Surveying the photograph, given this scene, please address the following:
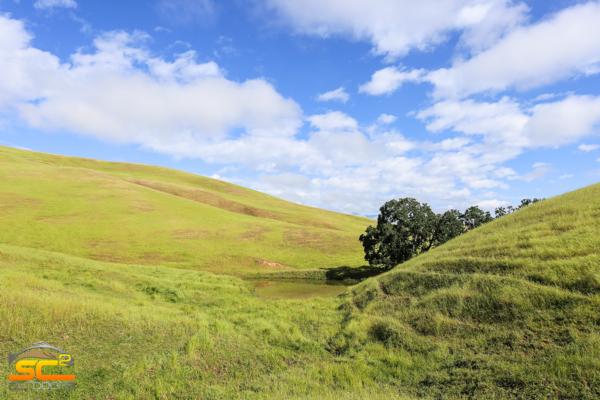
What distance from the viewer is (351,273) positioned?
64438 millimetres

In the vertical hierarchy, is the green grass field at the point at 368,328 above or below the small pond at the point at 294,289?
above

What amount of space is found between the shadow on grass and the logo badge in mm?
50485

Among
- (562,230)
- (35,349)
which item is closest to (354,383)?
(35,349)

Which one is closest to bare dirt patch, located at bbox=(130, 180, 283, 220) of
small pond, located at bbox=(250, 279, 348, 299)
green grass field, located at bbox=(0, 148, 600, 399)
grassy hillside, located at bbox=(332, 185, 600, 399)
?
small pond, located at bbox=(250, 279, 348, 299)

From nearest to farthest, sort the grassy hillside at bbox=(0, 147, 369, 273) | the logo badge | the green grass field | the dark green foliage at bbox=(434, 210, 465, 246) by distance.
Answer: the logo badge < the green grass field < the grassy hillside at bbox=(0, 147, 369, 273) < the dark green foliage at bbox=(434, 210, 465, 246)

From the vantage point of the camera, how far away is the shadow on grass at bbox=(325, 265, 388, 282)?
62009 mm

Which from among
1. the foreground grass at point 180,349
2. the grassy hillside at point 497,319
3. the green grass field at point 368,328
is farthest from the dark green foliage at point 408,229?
the foreground grass at point 180,349

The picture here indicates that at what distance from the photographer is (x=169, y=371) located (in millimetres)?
14023

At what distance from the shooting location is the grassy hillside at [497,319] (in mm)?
12648

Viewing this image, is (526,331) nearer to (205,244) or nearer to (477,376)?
(477,376)

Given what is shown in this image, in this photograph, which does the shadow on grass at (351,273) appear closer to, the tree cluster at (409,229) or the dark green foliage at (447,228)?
the tree cluster at (409,229)

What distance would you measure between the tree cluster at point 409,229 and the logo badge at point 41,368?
189ft

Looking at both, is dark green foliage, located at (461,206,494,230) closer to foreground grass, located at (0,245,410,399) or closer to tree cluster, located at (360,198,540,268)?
tree cluster, located at (360,198,540,268)

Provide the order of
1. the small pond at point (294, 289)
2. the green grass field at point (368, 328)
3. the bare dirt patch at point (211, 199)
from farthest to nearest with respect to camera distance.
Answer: the bare dirt patch at point (211, 199), the small pond at point (294, 289), the green grass field at point (368, 328)
